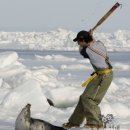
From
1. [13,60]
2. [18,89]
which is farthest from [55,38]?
[18,89]

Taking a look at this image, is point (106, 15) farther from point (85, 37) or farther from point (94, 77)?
point (94, 77)

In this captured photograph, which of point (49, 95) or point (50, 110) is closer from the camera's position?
point (50, 110)

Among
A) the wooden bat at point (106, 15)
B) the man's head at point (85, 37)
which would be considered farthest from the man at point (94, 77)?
the wooden bat at point (106, 15)

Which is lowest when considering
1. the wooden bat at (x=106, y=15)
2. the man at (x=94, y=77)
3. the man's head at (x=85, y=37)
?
the man at (x=94, y=77)

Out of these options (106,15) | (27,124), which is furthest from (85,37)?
(27,124)

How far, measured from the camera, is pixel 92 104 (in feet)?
16.4

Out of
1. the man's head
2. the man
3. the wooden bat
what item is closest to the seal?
the man

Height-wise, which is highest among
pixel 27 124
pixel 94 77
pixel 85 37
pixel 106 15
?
pixel 106 15

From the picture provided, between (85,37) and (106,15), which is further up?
(106,15)

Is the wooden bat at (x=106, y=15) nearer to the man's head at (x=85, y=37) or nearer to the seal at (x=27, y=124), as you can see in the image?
the man's head at (x=85, y=37)

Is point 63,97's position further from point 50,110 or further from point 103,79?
point 103,79

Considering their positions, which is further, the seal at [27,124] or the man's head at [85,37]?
the man's head at [85,37]

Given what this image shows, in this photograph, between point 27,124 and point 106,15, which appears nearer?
point 27,124

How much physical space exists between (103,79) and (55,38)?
381 feet
